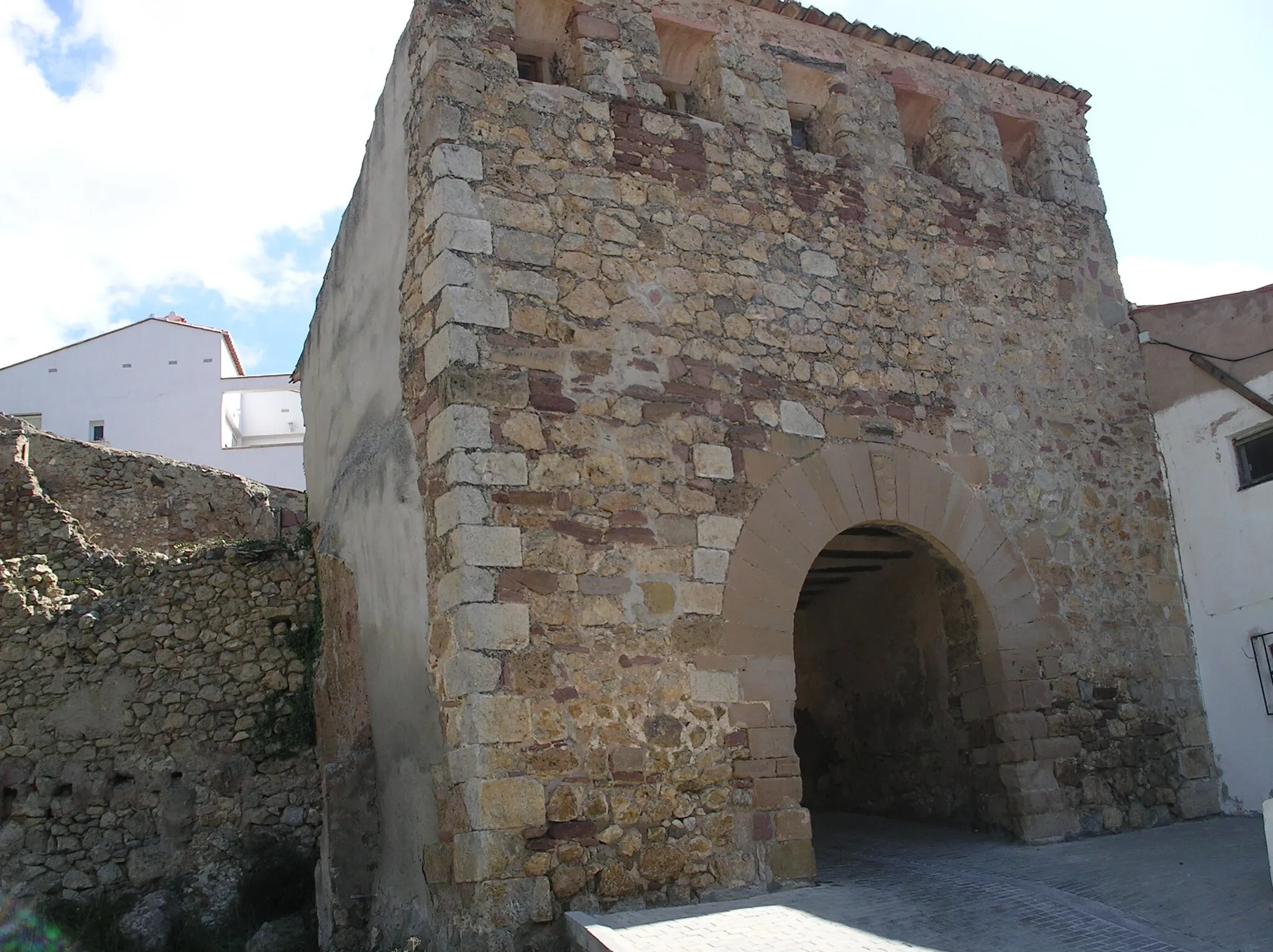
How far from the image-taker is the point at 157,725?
23.3 ft

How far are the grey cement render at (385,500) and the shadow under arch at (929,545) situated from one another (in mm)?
1606

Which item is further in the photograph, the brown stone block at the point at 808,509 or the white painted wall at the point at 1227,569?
the white painted wall at the point at 1227,569

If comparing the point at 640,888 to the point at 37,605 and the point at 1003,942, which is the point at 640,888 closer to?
the point at 1003,942

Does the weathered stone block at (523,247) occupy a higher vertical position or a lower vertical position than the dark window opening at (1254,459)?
higher

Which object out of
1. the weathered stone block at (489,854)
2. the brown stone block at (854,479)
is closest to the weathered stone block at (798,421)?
the brown stone block at (854,479)

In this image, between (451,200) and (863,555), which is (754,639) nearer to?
(863,555)

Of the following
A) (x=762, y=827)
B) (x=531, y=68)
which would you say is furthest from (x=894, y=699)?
(x=531, y=68)

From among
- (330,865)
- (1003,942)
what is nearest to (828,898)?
(1003,942)

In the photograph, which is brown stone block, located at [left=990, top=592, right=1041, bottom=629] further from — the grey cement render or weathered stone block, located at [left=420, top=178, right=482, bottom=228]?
weathered stone block, located at [left=420, top=178, right=482, bottom=228]

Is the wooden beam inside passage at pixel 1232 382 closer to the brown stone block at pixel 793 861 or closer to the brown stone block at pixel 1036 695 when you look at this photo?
the brown stone block at pixel 1036 695

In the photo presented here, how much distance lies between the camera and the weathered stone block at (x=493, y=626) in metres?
5.13

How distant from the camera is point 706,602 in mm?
5762

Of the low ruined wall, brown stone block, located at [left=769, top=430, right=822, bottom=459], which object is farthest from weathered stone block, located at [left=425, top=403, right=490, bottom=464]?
the low ruined wall

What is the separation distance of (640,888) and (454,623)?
1.46 m
